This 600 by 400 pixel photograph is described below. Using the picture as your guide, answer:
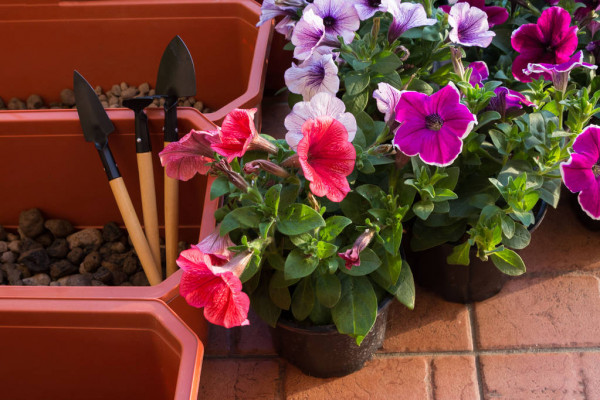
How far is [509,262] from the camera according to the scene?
95 centimetres

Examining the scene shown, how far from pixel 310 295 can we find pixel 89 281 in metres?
0.43

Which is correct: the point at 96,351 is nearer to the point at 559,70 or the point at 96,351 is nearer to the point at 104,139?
the point at 104,139

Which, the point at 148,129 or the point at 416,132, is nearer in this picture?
the point at 416,132

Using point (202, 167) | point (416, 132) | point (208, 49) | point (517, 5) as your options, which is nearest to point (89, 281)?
point (202, 167)

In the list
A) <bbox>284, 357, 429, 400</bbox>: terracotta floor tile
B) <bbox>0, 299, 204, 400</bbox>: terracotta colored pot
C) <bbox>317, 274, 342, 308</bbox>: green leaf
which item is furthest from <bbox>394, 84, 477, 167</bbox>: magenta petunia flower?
<bbox>284, 357, 429, 400</bbox>: terracotta floor tile

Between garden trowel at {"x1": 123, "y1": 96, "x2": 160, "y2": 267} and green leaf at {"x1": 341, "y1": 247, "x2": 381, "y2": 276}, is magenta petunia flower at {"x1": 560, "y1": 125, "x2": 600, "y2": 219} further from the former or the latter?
garden trowel at {"x1": 123, "y1": 96, "x2": 160, "y2": 267}

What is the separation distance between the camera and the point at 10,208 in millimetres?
1147

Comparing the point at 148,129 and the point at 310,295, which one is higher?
the point at 148,129

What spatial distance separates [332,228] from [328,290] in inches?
3.8

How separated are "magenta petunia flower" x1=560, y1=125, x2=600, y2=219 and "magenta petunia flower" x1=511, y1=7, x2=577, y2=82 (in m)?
0.20

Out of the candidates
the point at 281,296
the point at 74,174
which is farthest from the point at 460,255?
the point at 74,174

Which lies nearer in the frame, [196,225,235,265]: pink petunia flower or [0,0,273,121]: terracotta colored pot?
[196,225,235,265]: pink petunia flower

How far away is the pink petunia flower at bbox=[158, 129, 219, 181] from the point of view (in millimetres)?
766

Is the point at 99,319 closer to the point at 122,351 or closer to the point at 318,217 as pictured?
the point at 122,351
